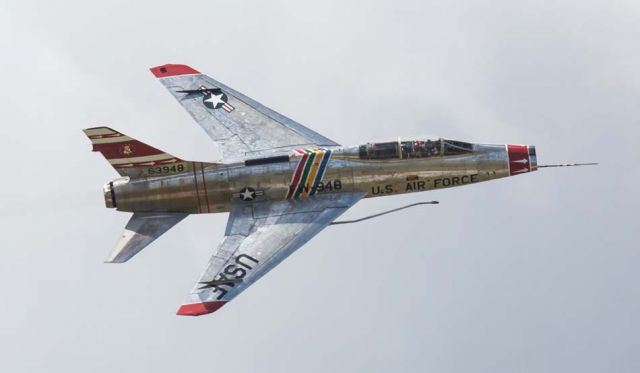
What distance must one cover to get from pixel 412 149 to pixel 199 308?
33.1 feet

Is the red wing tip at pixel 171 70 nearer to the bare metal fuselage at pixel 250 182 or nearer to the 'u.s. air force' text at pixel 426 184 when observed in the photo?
the bare metal fuselage at pixel 250 182

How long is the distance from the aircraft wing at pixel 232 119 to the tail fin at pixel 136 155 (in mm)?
1944

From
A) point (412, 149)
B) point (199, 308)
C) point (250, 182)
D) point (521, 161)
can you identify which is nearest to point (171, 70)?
point (250, 182)

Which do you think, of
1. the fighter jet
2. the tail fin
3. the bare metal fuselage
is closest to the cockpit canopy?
the fighter jet

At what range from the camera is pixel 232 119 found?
53.8 meters

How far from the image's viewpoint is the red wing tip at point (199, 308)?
4575cm

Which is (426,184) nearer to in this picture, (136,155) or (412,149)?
(412,149)

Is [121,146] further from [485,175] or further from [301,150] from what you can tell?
[485,175]

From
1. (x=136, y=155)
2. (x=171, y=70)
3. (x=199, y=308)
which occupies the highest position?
(x=171, y=70)

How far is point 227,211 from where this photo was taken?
51.1 meters

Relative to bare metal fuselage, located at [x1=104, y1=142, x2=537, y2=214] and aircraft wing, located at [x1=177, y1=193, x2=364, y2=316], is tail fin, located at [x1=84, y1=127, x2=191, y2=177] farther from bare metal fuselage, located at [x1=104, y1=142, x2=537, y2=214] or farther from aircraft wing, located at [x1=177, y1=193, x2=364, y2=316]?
aircraft wing, located at [x1=177, y1=193, x2=364, y2=316]

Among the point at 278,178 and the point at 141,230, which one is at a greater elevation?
the point at 278,178

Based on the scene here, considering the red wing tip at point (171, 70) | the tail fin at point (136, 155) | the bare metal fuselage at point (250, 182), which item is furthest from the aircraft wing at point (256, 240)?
the red wing tip at point (171, 70)

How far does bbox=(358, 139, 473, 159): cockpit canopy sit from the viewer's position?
167ft
